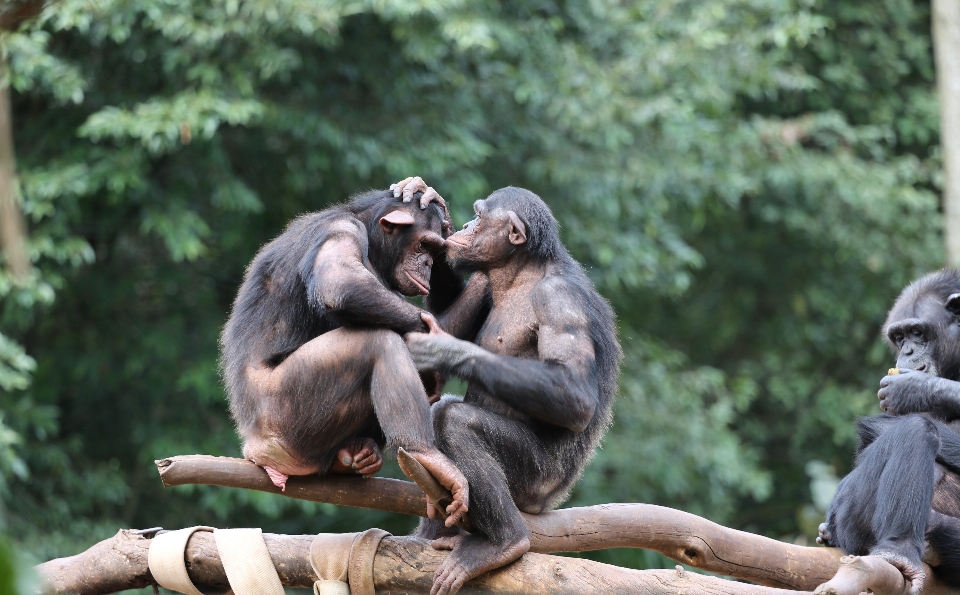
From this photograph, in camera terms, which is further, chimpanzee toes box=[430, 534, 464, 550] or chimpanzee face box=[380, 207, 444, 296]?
chimpanzee face box=[380, 207, 444, 296]

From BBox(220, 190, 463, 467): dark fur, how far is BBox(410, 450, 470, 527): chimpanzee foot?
18cm

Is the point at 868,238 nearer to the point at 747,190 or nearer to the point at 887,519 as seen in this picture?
the point at 747,190

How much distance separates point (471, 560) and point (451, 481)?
36 centimetres

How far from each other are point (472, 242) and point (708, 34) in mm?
5919

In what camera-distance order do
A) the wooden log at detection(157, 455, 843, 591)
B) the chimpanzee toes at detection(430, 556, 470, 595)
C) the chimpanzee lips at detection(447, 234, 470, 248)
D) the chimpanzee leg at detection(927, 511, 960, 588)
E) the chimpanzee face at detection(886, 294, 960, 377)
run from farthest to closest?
the chimpanzee face at detection(886, 294, 960, 377)
the chimpanzee lips at detection(447, 234, 470, 248)
the chimpanzee leg at detection(927, 511, 960, 588)
the wooden log at detection(157, 455, 843, 591)
the chimpanzee toes at detection(430, 556, 470, 595)

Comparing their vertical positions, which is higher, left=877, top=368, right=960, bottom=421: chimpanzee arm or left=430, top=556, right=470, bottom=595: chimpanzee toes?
left=877, top=368, right=960, bottom=421: chimpanzee arm

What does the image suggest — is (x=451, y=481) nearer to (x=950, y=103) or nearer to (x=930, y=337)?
(x=930, y=337)

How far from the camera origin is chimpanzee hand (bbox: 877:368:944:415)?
15.9 feet

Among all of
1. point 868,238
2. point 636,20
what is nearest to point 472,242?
point 636,20

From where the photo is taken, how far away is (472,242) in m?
4.62

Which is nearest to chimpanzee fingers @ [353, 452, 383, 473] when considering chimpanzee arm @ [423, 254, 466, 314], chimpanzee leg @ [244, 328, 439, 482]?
chimpanzee leg @ [244, 328, 439, 482]

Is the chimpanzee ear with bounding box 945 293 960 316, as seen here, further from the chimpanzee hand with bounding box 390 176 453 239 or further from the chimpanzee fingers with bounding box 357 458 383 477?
the chimpanzee fingers with bounding box 357 458 383 477

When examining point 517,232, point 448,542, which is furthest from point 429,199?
point 448,542

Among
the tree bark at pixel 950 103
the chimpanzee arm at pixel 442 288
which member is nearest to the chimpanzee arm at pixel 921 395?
the chimpanzee arm at pixel 442 288
